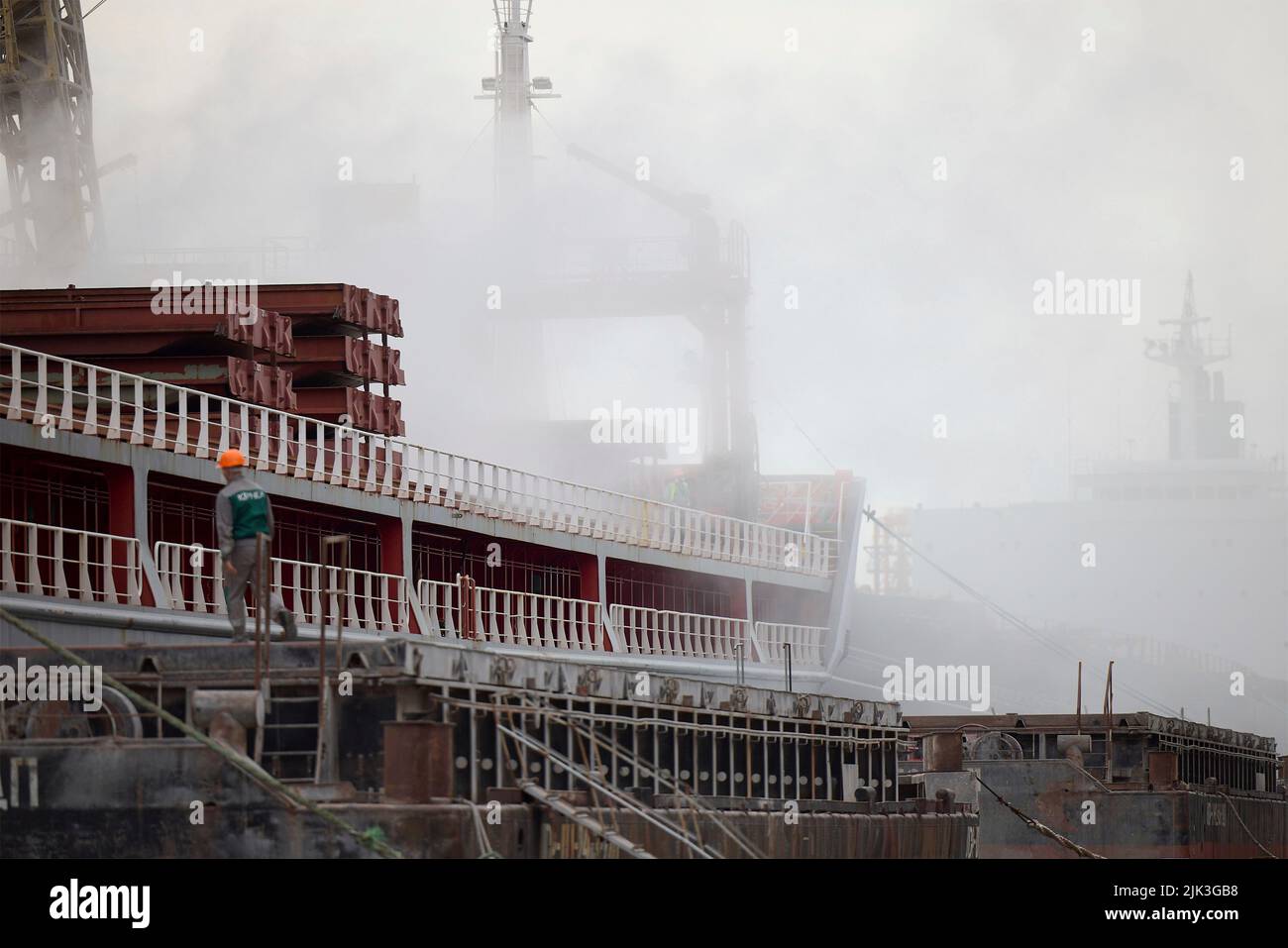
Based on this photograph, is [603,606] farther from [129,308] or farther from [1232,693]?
[1232,693]

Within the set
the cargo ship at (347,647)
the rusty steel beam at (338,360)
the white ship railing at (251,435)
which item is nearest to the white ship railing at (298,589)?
the cargo ship at (347,647)

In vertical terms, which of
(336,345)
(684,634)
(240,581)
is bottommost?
(684,634)

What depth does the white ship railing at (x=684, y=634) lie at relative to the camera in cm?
5555

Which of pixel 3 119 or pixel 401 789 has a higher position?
pixel 3 119

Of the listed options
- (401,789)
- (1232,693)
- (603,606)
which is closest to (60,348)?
(603,606)

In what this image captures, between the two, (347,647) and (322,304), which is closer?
(347,647)

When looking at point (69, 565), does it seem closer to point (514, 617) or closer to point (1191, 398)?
point (514, 617)

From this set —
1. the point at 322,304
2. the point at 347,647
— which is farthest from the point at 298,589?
the point at 347,647

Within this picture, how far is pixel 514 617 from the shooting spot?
47.7m

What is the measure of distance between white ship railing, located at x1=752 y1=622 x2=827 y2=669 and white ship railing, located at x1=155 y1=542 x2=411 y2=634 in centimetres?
2170

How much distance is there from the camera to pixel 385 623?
3969cm

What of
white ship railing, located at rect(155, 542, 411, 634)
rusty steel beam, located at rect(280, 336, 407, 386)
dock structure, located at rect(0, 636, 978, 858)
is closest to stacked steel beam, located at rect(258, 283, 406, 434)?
rusty steel beam, located at rect(280, 336, 407, 386)

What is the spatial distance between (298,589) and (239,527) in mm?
17464
